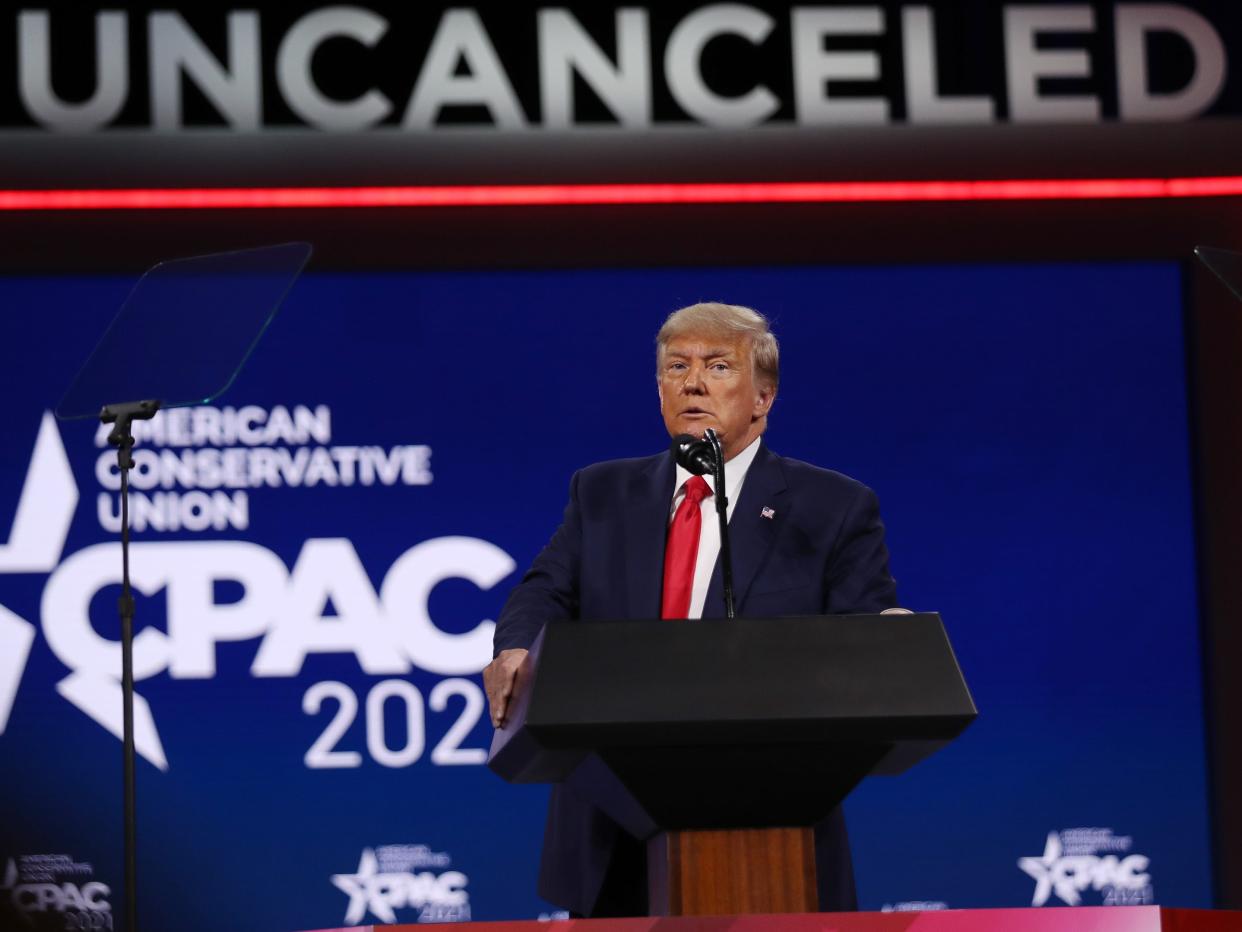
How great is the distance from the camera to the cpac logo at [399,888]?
4426 mm

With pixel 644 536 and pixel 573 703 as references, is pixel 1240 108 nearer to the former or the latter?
pixel 644 536

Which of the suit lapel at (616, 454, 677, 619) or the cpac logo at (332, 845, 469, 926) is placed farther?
the cpac logo at (332, 845, 469, 926)

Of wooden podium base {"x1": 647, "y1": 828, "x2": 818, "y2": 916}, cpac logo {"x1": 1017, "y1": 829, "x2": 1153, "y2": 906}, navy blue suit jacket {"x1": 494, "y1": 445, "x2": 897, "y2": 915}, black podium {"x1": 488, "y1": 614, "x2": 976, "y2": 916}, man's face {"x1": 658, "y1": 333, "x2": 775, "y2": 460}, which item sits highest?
man's face {"x1": 658, "y1": 333, "x2": 775, "y2": 460}

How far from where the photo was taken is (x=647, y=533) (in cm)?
260

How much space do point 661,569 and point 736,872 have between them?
79cm

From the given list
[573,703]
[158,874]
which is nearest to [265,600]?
[158,874]

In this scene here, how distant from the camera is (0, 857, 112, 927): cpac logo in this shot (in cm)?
436

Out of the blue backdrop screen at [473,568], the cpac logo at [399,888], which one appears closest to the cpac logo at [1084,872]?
the blue backdrop screen at [473,568]

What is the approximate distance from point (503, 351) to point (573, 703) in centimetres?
294

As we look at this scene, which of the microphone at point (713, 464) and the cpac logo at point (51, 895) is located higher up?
the microphone at point (713, 464)

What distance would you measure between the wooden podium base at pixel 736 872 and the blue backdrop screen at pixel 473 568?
2.67 meters

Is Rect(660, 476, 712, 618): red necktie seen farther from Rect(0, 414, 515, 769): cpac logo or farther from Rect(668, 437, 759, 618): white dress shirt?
Rect(0, 414, 515, 769): cpac logo

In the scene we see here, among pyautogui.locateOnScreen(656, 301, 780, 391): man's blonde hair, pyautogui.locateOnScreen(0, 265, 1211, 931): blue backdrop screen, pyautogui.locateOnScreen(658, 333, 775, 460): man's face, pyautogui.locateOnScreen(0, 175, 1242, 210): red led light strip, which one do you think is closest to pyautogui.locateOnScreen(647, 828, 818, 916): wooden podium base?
pyautogui.locateOnScreen(658, 333, 775, 460): man's face

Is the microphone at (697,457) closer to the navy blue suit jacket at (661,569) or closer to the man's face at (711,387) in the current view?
the navy blue suit jacket at (661,569)
